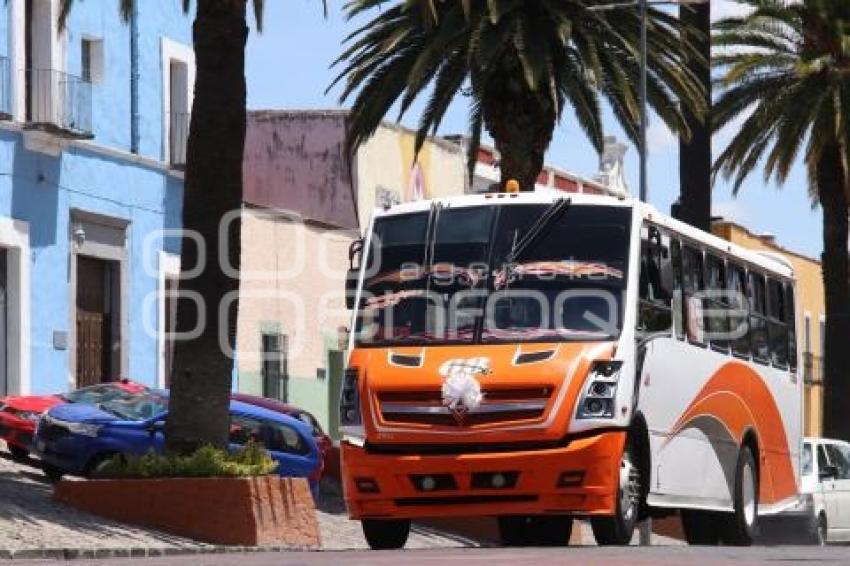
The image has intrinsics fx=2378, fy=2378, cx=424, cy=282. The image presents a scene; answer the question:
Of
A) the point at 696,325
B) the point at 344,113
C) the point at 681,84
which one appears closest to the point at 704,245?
the point at 696,325

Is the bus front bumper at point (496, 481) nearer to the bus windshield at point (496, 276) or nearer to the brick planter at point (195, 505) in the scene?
the bus windshield at point (496, 276)

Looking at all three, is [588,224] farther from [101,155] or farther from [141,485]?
[101,155]

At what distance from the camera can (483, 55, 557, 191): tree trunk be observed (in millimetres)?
33656

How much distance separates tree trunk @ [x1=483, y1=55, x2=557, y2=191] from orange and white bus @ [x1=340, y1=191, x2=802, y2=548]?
1003 centimetres

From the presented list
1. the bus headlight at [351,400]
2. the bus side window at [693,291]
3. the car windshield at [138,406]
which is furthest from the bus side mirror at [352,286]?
the car windshield at [138,406]

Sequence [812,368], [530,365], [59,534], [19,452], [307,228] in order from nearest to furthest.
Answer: [530,365]
[59,534]
[19,452]
[307,228]
[812,368]

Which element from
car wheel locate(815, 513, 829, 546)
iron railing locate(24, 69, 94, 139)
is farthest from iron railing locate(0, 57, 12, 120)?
car wheel locate(815, 513, 829, 546)

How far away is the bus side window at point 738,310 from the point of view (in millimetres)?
24531

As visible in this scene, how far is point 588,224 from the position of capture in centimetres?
2153

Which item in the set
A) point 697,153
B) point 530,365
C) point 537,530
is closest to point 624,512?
point 530,365

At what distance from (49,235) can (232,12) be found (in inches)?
614

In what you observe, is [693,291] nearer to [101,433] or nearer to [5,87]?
[101,433]

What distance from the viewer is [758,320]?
2566 cm

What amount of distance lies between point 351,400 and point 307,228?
94.2 ft
